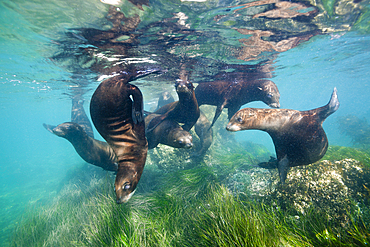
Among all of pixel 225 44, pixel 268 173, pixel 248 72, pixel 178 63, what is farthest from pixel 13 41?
pixel 248 72

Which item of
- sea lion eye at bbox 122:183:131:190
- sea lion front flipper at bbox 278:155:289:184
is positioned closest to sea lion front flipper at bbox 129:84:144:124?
sea lion eye at bbox 122:183:131:190

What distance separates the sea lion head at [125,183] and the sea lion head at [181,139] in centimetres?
185

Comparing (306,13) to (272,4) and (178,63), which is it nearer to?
(272,4)

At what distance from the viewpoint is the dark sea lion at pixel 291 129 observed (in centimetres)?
368

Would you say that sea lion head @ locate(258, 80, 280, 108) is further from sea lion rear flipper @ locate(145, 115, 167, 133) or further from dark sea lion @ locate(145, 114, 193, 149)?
sea lion rear flipper @ locate(145, 115, 167, 133)

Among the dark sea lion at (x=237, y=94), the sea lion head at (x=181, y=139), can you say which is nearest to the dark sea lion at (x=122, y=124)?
the sea lion head at (x=181, y=139)

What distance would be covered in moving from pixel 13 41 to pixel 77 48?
105 inches

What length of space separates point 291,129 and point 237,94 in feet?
14.2

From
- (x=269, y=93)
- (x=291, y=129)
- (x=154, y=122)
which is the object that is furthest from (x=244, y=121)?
(x=269, y=93)

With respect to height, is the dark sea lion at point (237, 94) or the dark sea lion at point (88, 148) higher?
the dark sea lion at point (237, 94)

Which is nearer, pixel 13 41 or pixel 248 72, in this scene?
pixel 13 41

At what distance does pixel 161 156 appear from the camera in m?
7.88

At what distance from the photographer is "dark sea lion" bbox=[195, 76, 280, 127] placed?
704cm

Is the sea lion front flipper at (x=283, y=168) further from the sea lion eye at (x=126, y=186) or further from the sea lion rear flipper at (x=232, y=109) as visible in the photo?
the sea lion rear flipper at (x=232, y=109)
